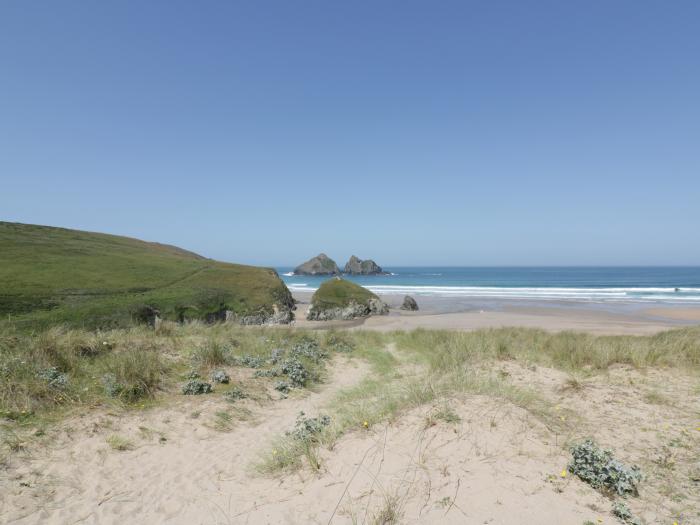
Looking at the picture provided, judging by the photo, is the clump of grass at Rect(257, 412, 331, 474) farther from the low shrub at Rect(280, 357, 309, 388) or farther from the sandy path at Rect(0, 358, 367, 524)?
the low shrub at Rect(280, 357, 309, 388)

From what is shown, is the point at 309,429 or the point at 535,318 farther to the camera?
the point at 535,318

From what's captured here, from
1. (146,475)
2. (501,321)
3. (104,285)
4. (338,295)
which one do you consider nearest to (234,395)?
(146,475)

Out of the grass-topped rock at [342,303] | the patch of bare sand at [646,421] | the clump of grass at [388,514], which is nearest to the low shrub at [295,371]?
the patch of bare sand at [646,421]

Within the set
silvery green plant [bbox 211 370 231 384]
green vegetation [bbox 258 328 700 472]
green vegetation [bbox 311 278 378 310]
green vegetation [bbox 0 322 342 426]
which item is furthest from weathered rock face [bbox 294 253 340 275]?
silvery green plant [bbox 211 370 231 384]

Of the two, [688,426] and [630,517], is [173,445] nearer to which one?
[630,517]

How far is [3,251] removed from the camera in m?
35.7

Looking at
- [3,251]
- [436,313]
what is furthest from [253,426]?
[3,251]

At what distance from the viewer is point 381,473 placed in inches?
188

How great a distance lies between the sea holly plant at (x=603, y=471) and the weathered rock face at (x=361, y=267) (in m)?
146

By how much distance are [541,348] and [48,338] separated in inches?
637

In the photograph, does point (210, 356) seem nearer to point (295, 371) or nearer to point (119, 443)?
point (295, 371)

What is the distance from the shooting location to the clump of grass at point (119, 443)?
21.2 feet

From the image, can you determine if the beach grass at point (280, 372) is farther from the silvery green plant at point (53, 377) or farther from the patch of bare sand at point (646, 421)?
the patch of bare sand at point (646, 421)

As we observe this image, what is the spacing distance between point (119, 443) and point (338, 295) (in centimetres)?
3443
